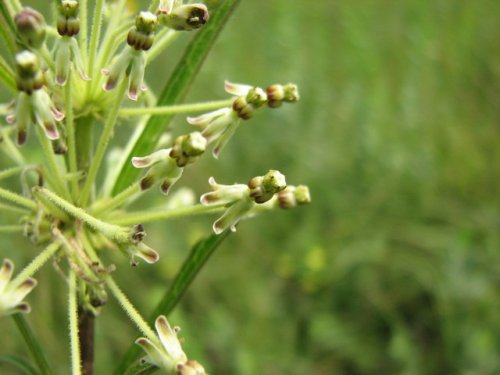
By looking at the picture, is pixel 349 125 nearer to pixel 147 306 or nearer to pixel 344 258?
pixel 344 258

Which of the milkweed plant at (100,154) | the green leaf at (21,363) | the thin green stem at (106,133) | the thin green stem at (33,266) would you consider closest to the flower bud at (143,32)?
the milkweed plant at (100,154)

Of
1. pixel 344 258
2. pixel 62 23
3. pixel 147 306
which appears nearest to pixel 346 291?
pixel 344 258

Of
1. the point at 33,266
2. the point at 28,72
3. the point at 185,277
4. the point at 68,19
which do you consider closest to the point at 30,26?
the point at 28,72

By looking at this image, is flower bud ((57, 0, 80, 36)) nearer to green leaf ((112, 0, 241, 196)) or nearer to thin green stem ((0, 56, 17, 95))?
thin green stem ((0, 56, 17, 95))

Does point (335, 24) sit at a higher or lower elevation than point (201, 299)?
higher

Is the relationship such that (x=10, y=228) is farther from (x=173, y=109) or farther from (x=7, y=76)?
(x=173, y=109)

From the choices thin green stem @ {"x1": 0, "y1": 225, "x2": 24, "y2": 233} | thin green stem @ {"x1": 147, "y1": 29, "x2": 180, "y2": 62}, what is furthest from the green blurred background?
thin green stem @ {"x1": 147, "y1": 29, "x2": 180, "y2": 62}

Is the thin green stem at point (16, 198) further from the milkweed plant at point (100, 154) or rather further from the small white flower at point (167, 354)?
the small white flower at point (167, 354)

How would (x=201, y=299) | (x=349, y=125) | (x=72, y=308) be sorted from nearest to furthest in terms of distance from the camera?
1. (x=72, y=308)
2. (x=201, y=299)
3. (x=349, y=125)
